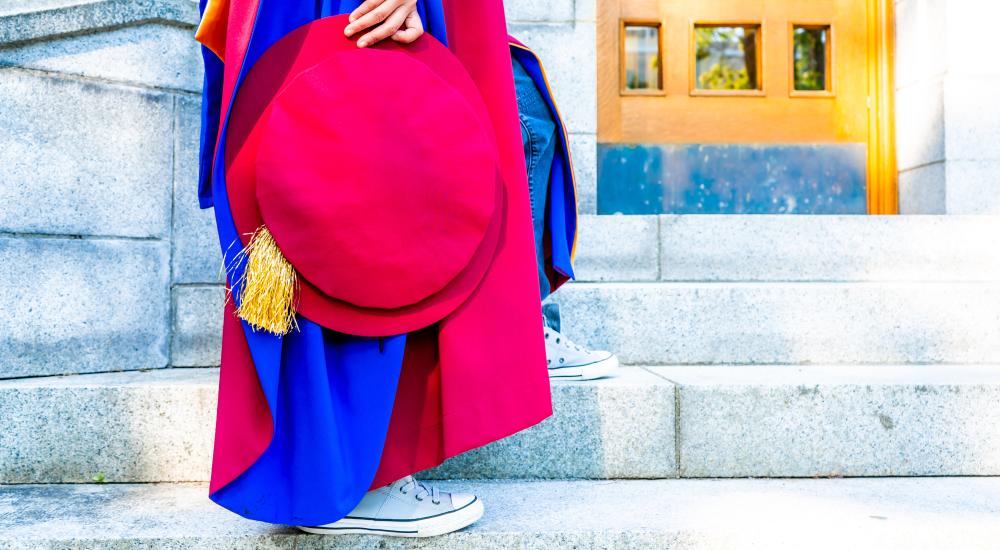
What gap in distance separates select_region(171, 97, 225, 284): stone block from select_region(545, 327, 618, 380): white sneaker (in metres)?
1.08

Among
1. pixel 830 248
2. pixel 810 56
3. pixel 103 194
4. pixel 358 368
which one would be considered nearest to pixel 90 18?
pixel 103 194

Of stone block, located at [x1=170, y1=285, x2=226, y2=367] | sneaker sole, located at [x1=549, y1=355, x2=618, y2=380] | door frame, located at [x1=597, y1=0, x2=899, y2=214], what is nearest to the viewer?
sneaker sole, located at [x1=549, y1=355, x2=618, y2=380]

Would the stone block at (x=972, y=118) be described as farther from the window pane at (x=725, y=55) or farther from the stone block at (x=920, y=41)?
the window pane at (x=725, y=55)

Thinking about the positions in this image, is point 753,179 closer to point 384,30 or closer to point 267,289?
point 384,30

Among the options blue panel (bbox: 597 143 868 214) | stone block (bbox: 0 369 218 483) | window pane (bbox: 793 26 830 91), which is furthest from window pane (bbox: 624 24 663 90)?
stone block (bbox: 0 369 218 483)

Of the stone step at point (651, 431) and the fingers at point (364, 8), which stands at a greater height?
the fingers at point (364, 8)

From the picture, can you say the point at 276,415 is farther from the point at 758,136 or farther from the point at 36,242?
the point at 758,136

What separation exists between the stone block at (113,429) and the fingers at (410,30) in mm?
1032

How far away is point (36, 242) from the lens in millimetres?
2076

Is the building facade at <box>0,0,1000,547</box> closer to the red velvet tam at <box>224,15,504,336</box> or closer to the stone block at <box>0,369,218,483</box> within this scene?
the stone block at <box>0,369,218,483</box>

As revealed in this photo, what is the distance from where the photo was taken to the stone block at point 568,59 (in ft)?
10.4

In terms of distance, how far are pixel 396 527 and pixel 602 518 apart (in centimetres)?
44

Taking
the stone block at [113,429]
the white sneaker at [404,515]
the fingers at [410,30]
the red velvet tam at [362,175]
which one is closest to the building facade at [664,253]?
the stone block at [113,429]

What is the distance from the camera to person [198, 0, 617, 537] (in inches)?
53.7
